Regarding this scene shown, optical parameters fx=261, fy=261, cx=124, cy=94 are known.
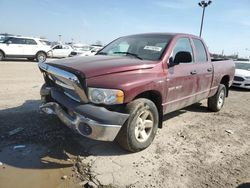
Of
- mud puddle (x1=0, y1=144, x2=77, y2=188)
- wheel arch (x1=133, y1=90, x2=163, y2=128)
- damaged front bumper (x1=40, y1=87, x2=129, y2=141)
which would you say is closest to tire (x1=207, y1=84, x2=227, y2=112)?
wheel arch (x1=133, y1=90, x2=163, y2=128)

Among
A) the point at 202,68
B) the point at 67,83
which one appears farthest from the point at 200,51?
the point at 67,83

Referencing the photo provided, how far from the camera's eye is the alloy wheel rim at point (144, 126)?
3907mm

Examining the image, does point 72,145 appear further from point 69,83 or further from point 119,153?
point 69,83

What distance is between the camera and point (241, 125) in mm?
5859

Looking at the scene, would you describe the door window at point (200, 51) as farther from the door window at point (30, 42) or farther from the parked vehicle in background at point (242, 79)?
the door window at point (30, 42)

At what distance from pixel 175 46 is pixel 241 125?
102 inches

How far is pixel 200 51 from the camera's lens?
19.0 ft

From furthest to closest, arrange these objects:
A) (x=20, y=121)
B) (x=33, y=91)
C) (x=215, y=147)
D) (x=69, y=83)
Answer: (x=33, y=91), (x=20, y=121), (x=215, y=147), (x=69, y=83)

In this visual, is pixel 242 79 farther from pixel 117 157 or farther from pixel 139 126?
pixel 117 157

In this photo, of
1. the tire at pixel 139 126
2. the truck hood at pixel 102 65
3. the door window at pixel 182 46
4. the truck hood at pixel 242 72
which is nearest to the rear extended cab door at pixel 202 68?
the door window at pixel 182 46

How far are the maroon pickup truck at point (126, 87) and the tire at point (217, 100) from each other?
4.67 ft

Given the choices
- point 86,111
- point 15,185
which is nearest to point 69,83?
point 86,111

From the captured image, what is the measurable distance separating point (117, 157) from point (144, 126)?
2.05 feet

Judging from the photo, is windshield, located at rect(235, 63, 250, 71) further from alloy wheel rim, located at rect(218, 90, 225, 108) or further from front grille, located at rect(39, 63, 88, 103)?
front grille, located at rect(39, 63, 88, 103)
